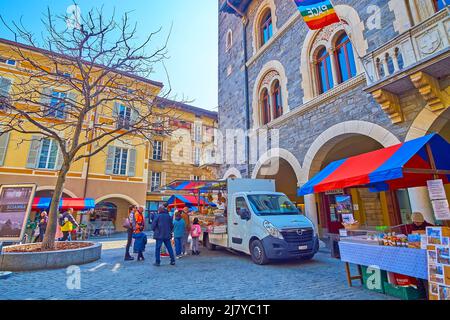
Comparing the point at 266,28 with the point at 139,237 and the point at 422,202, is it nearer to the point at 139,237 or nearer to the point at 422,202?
the point at 422,202

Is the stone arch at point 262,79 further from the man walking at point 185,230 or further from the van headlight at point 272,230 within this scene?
the man walking at point 185,230

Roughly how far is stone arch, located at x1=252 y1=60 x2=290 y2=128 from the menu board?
28.8 feet

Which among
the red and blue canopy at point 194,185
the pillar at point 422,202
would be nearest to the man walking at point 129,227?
the red and blue canopy at point 194,185

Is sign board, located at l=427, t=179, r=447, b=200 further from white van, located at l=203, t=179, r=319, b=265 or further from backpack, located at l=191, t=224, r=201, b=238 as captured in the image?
backpack, located at l=191, t=224, r=201, b=238

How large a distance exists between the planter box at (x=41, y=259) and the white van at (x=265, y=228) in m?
4.62

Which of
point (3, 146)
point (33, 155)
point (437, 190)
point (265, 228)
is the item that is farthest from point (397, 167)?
point (3, 146)

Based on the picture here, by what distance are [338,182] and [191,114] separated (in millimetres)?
22754

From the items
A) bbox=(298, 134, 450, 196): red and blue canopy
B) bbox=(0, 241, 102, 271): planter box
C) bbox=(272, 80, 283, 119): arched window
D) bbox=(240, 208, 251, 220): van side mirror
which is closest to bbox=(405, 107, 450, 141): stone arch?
bbox=(298, 134, 450, 196): red and blue canopy

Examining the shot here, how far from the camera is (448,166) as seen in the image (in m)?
4.52

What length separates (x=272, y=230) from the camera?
670 centimetres

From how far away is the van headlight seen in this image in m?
6.60
